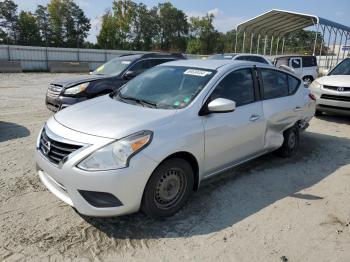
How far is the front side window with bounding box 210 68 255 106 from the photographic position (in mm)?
4267

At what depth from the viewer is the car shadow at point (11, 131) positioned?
668 cm

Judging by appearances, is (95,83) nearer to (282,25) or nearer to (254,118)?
(254,118)

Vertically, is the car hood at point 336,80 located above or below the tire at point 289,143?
above

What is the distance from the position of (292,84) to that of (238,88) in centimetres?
176

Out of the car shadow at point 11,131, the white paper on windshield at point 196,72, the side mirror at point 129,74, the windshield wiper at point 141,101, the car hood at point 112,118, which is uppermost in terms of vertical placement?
the white paper on windshield at point 196,72

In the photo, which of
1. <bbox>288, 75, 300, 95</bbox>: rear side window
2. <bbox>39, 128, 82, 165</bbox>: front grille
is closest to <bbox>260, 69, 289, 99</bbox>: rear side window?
<bbox>288, 75, 300, 95</bbox>: rear side window

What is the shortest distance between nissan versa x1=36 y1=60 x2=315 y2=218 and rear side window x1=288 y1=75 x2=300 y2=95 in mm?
432

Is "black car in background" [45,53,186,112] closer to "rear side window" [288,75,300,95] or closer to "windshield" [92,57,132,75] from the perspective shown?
"windshield" [92,57,132,75]

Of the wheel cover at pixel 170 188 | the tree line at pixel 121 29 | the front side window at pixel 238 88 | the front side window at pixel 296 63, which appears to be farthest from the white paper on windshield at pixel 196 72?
the tree line at pixel 121 29

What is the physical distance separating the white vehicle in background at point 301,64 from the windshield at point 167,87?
13.0 m

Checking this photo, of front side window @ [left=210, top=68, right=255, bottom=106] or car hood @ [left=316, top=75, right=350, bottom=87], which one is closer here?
front side window @ [left=210, top=68, right=255, bottom=106]

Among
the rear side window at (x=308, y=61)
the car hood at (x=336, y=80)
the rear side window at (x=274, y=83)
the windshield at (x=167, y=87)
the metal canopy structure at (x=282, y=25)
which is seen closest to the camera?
the windshield at (x=167, y=87)

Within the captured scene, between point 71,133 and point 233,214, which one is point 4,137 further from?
point 233,214

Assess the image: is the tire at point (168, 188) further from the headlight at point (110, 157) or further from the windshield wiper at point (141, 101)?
the windshield wiper at point (141, 101)
